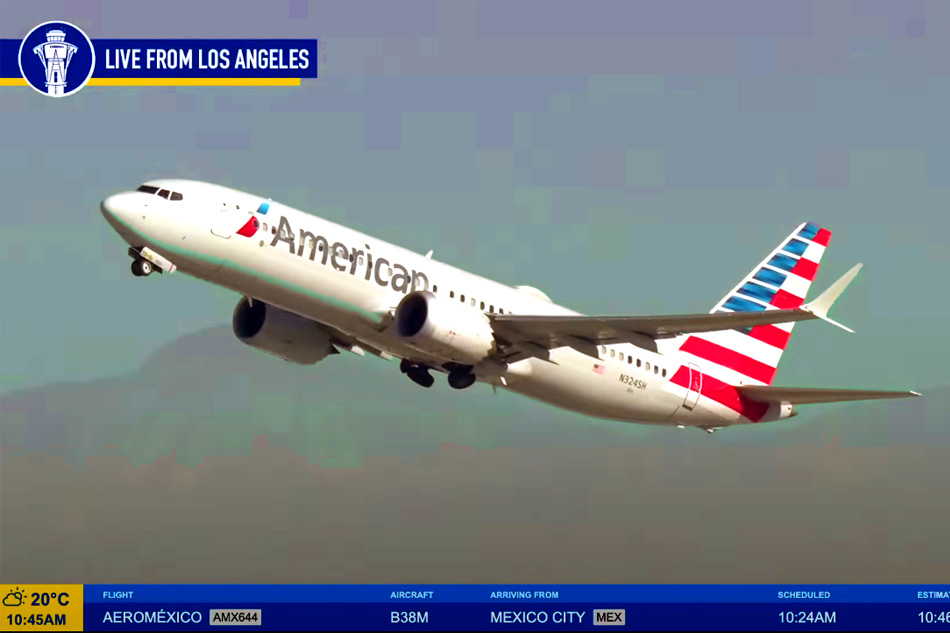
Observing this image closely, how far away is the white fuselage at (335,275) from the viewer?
1693 inches

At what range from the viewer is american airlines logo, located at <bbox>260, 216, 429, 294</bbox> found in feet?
144

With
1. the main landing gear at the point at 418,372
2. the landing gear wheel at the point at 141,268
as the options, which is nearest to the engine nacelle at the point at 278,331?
the main landing gear at the point at 418,372

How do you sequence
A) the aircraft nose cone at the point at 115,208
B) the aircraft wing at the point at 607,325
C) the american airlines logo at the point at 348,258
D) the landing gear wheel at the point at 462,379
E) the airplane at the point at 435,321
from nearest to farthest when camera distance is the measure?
the aircraft nose cone at the point at 115,208 < the airplane at the point at 435,321 < the american airlines logo at the point at 348,258 < the aircraft wing at the point at 607,325 < the landing gear wheel at the point at 462,379

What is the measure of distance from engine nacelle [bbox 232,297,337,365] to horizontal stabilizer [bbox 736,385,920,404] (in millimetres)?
14408

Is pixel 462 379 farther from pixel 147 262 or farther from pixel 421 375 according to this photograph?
pixel 147 262

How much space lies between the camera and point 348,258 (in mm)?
44781

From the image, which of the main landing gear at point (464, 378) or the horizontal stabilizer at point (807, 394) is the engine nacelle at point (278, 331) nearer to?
the main landing gear at point (464, 378)

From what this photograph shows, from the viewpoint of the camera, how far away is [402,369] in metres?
50.1

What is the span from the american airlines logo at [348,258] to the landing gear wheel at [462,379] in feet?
9.96

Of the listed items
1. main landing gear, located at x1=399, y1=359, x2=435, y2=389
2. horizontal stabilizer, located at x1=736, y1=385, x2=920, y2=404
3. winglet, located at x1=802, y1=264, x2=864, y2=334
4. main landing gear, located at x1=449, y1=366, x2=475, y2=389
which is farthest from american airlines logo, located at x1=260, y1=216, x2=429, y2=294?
horizontal stabilizer, located at x1=736, y1=385, x2=920, y2=404

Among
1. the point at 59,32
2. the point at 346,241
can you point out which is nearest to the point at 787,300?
the point at 346,241

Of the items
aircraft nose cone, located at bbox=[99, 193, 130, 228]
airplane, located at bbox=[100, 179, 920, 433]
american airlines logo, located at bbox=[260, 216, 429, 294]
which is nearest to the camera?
aircraft nose cone, located at bbox=[99, 193, 130, 228]

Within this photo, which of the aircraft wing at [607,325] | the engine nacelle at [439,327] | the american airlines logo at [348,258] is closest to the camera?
the american airlines logo at [348,258]

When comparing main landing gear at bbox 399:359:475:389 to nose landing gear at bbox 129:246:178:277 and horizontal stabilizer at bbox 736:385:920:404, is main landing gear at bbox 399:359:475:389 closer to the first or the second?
nose landing gear at bbox 129:246:178:277
